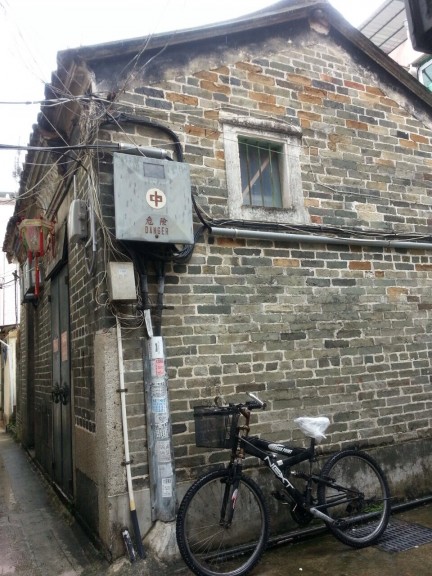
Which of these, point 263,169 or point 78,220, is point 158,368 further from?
point 263,169

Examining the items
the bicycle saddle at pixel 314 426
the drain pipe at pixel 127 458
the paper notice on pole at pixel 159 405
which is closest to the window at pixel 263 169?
the drain pipe at pixel 127 458

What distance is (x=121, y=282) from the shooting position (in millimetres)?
4098

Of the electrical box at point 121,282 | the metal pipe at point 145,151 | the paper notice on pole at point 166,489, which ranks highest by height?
the metal pipe at point 145,151

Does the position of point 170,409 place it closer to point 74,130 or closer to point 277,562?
point 277,562

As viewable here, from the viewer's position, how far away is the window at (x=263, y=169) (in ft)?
16.8

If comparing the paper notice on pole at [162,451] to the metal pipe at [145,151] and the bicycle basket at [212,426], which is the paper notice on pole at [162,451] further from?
the metal pipe at [145,151]

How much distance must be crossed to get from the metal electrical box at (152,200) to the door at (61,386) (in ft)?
6.85

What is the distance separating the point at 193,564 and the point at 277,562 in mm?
881

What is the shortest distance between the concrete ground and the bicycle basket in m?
1.03

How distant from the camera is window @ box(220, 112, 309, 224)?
16.8ft

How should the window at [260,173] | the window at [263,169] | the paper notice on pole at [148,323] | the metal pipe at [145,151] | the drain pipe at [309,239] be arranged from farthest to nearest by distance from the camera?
1. the window at [260,173]
2. the window at [263,169]
3. the drain pipe at [309,239]
4. the metal pipe at [145,151]
5. the paper notice on pole at [148,323]

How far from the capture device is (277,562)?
4.04 m

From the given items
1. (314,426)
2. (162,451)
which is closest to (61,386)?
(162,451)

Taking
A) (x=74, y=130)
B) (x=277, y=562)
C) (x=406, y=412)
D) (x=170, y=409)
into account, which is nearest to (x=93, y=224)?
(x=74, y=130)
